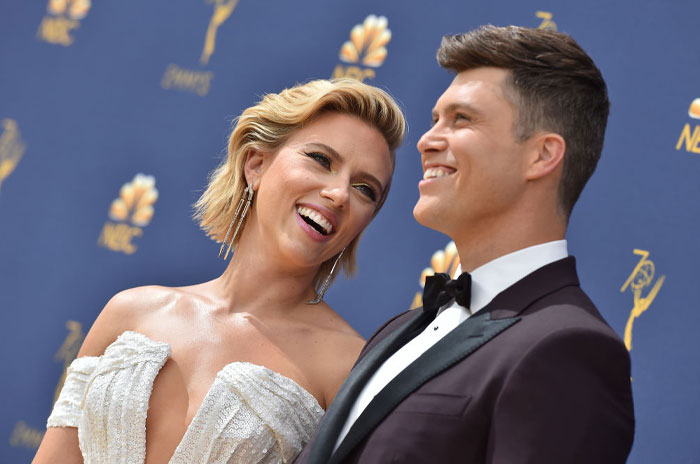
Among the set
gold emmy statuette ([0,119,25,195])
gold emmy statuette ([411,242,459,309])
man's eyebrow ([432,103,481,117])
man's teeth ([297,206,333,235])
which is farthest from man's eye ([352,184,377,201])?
gold emmy statuette ([0,119,25,195])

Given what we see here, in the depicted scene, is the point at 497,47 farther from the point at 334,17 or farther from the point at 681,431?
the point at 334,17

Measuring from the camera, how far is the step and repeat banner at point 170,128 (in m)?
2.51

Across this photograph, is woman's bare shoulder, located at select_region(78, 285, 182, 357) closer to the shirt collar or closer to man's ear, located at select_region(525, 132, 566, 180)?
the shirt collar

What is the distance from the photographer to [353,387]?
1663mm

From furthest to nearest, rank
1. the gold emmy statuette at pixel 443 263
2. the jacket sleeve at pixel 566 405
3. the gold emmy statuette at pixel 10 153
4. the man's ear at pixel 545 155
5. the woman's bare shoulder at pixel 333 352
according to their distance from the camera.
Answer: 1. the gold emmy statuette at pixel 10 153
2. the gold emmy statuette at pixel 443 263
3. the woman's bare shoulder at pixel 333 352
4. the man's ear at pixel 545 155
5. the jacket sleeve at pixel 566 405

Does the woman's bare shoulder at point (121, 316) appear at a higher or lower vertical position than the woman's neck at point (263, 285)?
lower

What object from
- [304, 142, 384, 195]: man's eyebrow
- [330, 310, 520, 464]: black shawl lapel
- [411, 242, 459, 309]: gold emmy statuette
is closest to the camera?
[330, 310, 520, 464]: black shawl lapel

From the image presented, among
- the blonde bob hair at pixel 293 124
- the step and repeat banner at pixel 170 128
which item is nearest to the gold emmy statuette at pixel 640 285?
the step and repeat banner at pixel 170 128

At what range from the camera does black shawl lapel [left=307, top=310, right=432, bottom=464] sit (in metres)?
1.61

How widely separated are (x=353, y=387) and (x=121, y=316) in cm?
88

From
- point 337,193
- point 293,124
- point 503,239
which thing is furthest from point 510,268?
point 293,124

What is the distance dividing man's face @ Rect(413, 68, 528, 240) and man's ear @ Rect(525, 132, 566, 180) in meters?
0.02

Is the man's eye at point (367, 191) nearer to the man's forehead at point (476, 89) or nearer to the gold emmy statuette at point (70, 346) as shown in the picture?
the man's forehead at point (476, 89)

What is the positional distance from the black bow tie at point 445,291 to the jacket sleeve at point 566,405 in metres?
0.26
